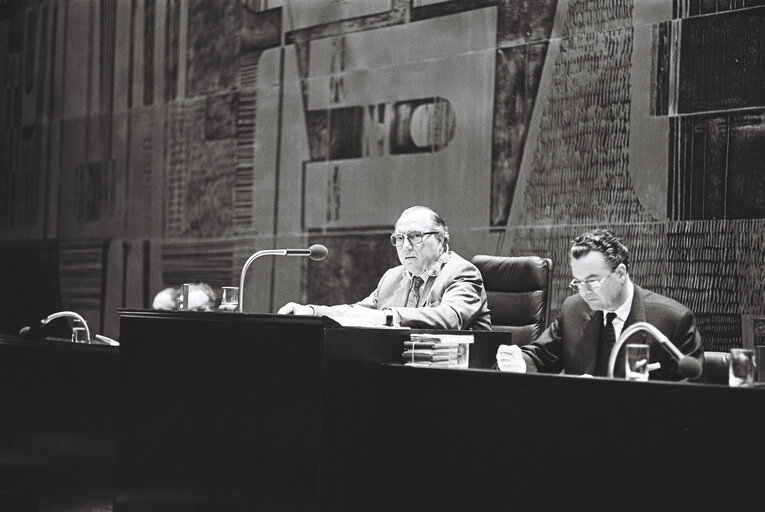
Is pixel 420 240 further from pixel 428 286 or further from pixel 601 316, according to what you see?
pixel 601 316

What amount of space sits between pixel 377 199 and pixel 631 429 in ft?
10.6

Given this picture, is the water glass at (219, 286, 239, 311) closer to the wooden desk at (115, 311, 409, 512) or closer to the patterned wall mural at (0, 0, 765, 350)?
the wooden desk at (115, 311, 409, 512)

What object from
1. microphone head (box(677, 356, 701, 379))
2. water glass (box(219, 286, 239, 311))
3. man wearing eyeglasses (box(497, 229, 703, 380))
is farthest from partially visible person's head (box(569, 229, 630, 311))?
water glass (box(219, 286, 239, 311))

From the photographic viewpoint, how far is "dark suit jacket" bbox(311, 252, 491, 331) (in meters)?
3.42

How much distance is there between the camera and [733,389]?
7.32 ft

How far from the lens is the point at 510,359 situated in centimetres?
298

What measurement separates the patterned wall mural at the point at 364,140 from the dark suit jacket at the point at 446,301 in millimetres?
960

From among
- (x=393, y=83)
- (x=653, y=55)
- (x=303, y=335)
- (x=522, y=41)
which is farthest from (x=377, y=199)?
(x=303, y=335)

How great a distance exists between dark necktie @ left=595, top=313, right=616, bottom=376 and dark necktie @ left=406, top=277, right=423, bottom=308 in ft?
2.91

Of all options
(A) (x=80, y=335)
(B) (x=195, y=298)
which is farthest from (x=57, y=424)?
(B) (x=195, y=298)

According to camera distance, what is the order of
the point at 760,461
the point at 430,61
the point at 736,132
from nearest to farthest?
the point at 760,461 → the point at 736,132 → the point at 430,61

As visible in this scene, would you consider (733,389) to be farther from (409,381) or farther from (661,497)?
(409,381)

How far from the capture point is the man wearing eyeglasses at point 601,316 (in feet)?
10.6

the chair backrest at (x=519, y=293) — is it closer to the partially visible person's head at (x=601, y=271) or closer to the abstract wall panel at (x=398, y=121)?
the partially visible person's head at (x=601, y=271)
